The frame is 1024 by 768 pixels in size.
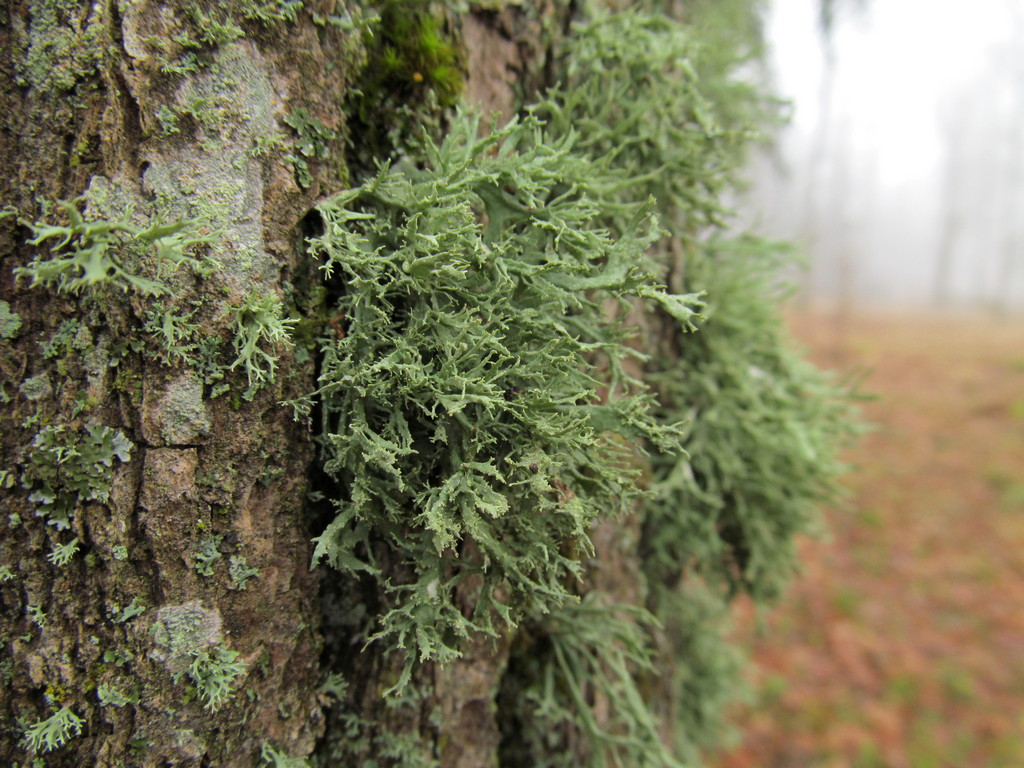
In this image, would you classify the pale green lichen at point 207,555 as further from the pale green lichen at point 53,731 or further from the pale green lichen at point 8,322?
the pale green lichen at point 8,322

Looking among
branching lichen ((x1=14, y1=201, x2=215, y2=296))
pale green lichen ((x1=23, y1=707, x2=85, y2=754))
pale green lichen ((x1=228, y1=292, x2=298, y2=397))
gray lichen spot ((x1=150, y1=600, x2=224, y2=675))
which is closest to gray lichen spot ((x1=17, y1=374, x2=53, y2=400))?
branching lichen ((x1=14, y1=201, x2=215, y2=296))

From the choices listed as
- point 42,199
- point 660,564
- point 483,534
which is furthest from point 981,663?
point 42,199

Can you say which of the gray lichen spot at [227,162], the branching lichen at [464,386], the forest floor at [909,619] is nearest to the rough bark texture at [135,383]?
the gray lichen spot at [227,162]

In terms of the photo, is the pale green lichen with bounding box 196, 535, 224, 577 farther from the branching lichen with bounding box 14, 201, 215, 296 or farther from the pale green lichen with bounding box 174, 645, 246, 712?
the branching lichen with bounding box 14, 201, 215, 296

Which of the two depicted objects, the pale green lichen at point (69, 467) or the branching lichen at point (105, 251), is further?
the pale green lichen at point (69, 467)

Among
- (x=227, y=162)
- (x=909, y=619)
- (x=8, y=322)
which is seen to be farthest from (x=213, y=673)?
(x=909, y=619)

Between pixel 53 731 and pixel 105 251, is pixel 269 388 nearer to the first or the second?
pixel 105 251

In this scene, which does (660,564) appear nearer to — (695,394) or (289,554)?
(695,394)
